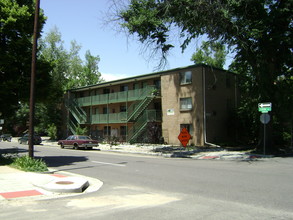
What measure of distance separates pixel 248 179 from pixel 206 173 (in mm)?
1965

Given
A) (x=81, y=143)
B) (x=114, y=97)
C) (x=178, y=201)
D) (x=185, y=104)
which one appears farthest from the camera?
(x=114, y=97)

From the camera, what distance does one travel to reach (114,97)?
36344mm

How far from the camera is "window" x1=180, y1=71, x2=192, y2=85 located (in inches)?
1133

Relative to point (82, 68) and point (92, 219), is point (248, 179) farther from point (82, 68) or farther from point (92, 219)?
point (82, 68)

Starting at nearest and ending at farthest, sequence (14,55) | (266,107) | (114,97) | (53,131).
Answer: (14,55), (266,107), (114,97), (53,131)

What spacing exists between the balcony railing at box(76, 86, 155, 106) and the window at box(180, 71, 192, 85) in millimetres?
4138

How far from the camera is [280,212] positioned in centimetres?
589

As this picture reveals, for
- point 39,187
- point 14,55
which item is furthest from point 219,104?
point 39,187

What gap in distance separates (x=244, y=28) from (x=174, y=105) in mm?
12431

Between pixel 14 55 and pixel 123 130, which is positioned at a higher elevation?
pixel 14 55

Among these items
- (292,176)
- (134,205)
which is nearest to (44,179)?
(134,205)

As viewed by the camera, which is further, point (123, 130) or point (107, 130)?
point (107, 130)

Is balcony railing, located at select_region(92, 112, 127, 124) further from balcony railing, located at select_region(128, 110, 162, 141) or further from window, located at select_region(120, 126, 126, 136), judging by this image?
balcony railing, located at select_region(128, 110, 162, 141)

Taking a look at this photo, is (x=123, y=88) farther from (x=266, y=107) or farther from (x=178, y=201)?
(x=178, y=201)
